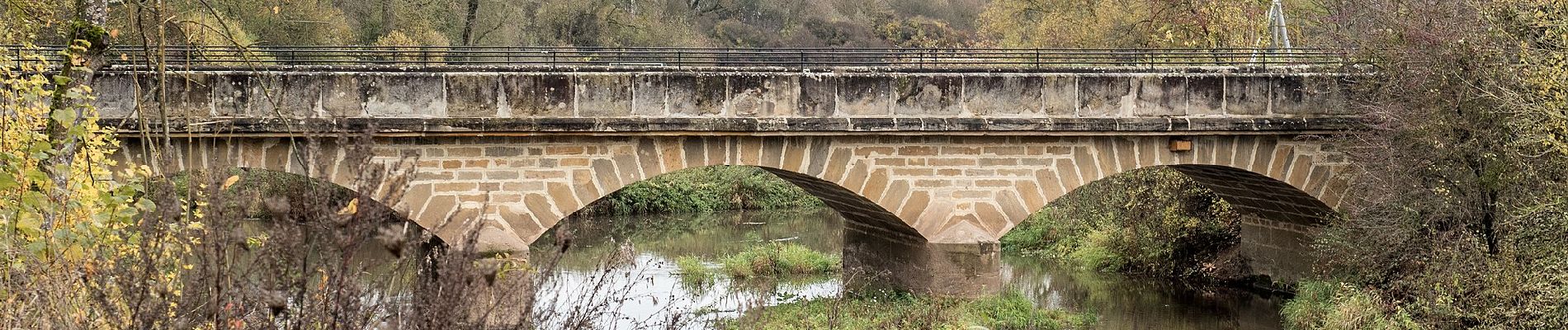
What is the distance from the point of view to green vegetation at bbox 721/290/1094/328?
11.0 meters

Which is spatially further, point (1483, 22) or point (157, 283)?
point (1483, 22)

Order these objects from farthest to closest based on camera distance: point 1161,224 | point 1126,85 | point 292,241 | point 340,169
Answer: point 1161,224 < point 1126,85 < point 340,169 < point 292,241

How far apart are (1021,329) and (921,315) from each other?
1022mm

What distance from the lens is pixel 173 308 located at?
197 inches

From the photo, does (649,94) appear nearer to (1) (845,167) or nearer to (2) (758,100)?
(2) (758,100)

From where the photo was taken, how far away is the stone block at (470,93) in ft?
33.1

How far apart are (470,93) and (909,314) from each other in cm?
365

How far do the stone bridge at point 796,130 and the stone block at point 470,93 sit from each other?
0.04 ft

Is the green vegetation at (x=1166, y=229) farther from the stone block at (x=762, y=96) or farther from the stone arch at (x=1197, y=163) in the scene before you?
the stone block at (x=762, y=96)

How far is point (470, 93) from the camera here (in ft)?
33.2

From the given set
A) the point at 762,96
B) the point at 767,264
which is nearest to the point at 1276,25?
the point at 767,264

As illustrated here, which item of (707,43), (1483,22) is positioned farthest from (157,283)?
(707,43)

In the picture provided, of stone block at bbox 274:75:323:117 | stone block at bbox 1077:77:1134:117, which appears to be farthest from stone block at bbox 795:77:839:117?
stone block at bbox 274:75:323:117

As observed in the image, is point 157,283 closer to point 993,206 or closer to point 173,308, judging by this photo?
point 173,308
